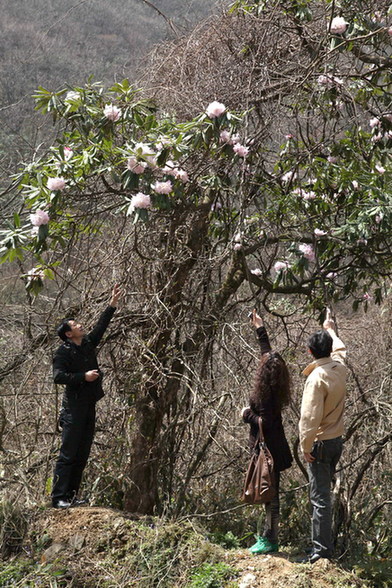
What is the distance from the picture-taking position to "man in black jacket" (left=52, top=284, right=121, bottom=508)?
4.67 m

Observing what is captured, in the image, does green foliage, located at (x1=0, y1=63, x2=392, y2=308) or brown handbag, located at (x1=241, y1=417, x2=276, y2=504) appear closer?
brown handbag, located at (x1=241, y1=417, x2=276, y2=504)

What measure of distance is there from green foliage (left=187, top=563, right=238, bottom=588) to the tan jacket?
84cm

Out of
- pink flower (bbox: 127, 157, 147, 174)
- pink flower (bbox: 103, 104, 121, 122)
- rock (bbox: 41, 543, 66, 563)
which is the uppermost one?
pink flower (bbox: 103, 104, 121, 122)

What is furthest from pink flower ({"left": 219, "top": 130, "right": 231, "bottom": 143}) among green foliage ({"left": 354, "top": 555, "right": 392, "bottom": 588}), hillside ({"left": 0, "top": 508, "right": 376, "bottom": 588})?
green foliage ({"left": 354, "top": 555, "right": 392, "bottom": 588})

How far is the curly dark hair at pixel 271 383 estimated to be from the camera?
4148mm

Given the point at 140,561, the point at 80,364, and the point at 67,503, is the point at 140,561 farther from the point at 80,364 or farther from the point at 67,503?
the point at 80,364

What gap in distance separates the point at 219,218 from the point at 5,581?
9.95 ft

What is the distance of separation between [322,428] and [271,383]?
15.1 inches

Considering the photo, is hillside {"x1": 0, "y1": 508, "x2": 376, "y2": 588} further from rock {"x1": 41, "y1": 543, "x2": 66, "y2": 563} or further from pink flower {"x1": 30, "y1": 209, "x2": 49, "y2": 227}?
pink flower {"x1": 30, "y1": 209, "x2": 49, "y2": 227}

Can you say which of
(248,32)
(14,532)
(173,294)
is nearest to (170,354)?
(173,294)

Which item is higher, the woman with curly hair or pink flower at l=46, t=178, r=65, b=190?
pink flower at l=46, t=178, r=65, b=190

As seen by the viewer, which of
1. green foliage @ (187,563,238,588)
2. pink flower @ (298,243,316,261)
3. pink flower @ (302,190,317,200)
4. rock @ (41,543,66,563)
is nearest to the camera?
green foliage @ (187,563,238,588)

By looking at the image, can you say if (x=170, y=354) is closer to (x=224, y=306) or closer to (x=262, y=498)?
(x=224, y=306)

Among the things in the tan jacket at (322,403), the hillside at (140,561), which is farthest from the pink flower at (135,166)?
the hillside at (140,561)
